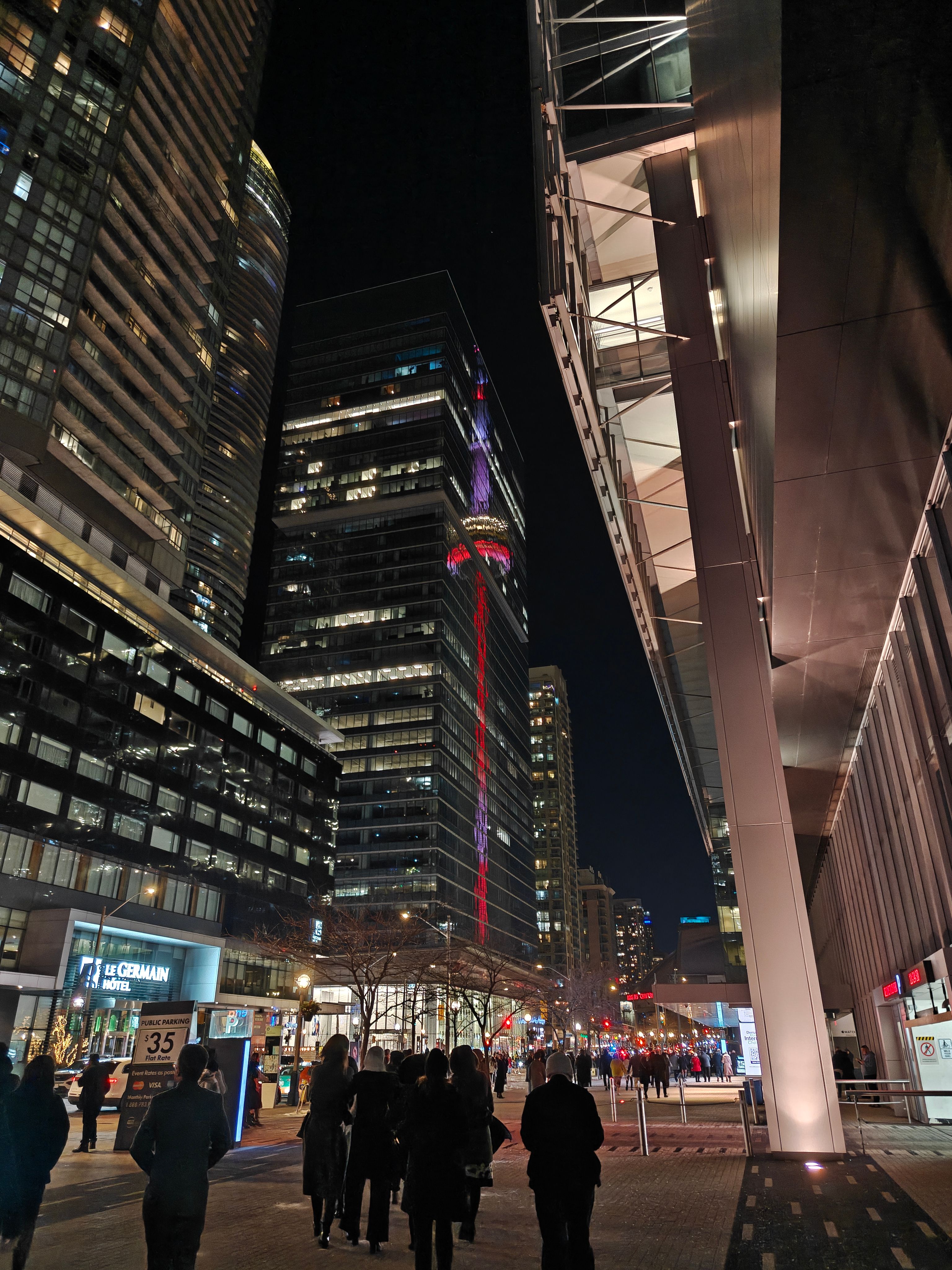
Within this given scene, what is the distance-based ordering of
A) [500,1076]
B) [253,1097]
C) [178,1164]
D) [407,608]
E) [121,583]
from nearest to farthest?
1. [178,1164]
2. [253,1097]
3. [500,1076]
4. [121,583]
5. [407,608]

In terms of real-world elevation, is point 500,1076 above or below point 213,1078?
below

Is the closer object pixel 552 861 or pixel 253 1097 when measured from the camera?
pixel 253 1097

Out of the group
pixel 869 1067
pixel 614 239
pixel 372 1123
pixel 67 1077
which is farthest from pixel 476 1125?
pixel 67 1077

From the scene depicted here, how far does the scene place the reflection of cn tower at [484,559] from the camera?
407 feet

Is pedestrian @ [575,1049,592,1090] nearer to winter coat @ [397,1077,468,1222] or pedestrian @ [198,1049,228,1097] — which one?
pedestrian @ [198,1049,228,1097]

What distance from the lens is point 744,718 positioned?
15.8m

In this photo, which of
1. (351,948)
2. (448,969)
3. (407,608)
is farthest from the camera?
(407,608)

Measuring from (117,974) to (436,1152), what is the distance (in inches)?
2219

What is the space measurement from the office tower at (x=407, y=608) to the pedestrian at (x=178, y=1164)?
101 meters

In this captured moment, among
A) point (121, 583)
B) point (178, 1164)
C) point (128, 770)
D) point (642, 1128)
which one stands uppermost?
point (121, 583)

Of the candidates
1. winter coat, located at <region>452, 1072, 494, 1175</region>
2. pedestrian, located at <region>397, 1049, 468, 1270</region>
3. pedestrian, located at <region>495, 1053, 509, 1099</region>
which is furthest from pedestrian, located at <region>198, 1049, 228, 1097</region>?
pedestrian, located at <region>495, 1053, 509, 1099</region>

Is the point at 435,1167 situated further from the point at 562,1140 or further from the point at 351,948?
the point at 351,948

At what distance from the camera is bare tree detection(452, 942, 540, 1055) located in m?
58.3

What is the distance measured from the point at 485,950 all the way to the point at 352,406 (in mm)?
90284
